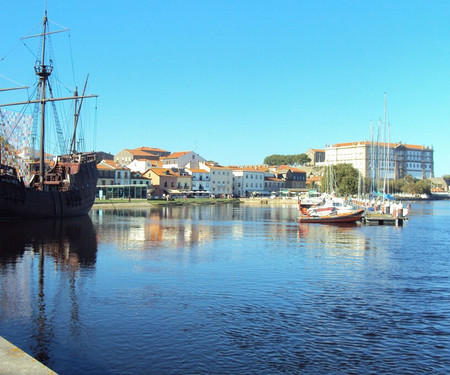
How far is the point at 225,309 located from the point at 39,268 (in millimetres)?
11538

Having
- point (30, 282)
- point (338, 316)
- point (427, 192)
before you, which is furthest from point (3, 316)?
point (427, 192)

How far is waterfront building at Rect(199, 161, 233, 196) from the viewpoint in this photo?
14750 cm

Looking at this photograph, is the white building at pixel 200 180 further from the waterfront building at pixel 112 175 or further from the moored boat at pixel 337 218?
the moored boat at pixel 337 218

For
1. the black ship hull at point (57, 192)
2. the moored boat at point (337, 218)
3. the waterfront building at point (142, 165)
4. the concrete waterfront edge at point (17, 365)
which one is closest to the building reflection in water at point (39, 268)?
the concrete waterfront edge at point (17, 365)

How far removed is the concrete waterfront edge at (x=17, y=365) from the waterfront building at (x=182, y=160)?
13919 cm

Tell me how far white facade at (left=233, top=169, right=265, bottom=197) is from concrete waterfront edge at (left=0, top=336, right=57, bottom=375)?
485 ft

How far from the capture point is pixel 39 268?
966 inches

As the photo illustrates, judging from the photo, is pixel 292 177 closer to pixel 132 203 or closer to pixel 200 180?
pixel 200 180

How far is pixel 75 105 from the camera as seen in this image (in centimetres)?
7750

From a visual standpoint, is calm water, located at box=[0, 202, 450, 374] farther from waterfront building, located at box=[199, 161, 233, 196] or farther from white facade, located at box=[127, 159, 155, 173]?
waterfront building, located at box=[199, 161, 233, 196]

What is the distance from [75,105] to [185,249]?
167 ft

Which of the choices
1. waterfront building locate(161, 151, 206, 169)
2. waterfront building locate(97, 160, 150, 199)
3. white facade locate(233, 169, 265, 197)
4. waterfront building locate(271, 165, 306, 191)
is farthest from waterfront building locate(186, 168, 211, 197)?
waterfront building locate(271, 165, 306, 191)

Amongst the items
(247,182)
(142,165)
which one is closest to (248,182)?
(247,182)

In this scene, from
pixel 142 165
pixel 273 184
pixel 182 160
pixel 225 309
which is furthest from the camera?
pixel 273 184
